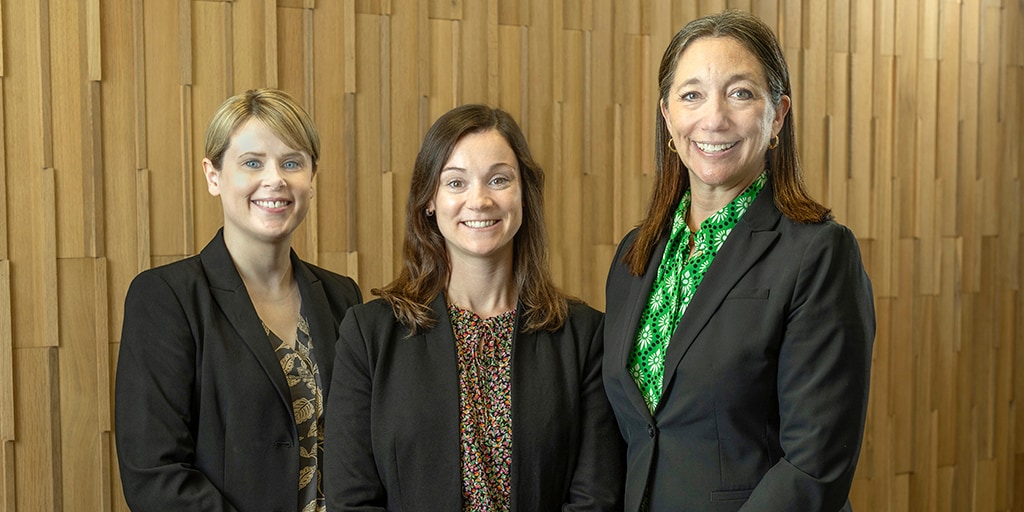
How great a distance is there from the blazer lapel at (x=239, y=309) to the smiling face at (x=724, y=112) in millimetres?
970

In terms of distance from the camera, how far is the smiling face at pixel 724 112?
1.92 m

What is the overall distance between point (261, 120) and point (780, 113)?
110cm

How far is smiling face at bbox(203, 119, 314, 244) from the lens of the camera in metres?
2.24

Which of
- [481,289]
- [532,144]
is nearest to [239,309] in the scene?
[481,289]

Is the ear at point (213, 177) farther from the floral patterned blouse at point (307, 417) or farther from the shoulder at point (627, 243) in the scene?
the shoulder at point (627, 243)

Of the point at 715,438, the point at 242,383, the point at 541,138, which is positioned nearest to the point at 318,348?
the point at 242,383

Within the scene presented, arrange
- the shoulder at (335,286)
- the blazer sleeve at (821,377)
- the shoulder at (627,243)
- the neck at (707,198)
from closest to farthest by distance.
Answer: the blazer sleeve at (821,377) < the neck at (707,198) < the shoulder at (627,243) < the shoulder at (335,286)

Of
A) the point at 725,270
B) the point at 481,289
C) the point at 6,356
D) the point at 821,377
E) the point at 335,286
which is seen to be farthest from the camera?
the point at 6,356

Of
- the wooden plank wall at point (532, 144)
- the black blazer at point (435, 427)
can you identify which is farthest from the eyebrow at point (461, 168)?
the wooden plank wall at point (532, 144)

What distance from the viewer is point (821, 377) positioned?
1.79 m

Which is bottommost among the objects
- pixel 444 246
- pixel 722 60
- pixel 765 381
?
pixel 765 381

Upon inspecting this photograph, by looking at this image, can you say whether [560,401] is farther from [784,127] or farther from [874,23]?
[874,23]

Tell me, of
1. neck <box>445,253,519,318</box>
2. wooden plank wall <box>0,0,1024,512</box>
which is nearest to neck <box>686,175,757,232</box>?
neck <box>445,253,519,318</box>

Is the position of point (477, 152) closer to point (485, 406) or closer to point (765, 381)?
point (485, 406)
